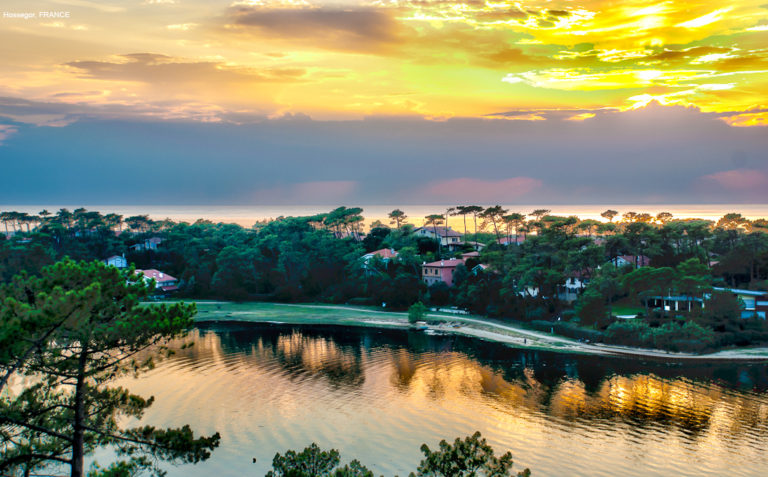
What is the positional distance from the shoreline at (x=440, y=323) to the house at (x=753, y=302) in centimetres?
626

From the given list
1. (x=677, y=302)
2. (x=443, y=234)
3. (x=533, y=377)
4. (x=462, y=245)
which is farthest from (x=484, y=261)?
(x=533, y=377)

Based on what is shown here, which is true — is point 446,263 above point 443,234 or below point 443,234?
below

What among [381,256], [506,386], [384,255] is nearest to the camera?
[506,386]

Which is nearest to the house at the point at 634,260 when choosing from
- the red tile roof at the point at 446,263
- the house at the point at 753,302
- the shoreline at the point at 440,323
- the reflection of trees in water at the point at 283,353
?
the house at the point at 753,302

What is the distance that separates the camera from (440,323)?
220ft

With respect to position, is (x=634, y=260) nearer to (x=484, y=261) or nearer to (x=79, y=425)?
(x=484, y=261)

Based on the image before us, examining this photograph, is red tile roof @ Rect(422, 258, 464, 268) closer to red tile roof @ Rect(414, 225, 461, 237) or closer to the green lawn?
the green lawn

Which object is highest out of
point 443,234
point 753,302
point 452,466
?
point 443,234

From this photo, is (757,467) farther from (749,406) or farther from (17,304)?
(17,304)

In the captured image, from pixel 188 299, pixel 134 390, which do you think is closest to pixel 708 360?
pixel 134 390

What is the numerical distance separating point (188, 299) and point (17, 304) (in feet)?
252

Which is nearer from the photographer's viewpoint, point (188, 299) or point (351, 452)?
point (351, 452)

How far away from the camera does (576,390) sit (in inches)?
1644

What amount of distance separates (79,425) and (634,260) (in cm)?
7292
